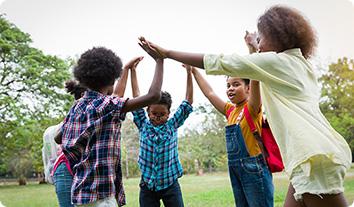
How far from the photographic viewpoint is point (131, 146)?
752 centimetres

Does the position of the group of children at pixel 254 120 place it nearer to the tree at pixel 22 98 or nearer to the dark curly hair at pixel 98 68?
the dark curly hair at pixel 98 68

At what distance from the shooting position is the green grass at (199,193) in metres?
4.84

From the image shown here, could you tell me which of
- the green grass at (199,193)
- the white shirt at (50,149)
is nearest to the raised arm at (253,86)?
the white shirt at (50,149)

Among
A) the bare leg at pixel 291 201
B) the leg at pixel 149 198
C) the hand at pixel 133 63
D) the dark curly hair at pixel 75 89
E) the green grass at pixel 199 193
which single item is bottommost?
the green grass at pixel 199 193

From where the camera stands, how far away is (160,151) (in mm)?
2023

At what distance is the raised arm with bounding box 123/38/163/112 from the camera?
143 cm

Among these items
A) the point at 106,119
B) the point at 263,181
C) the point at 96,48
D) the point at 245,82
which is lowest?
the point at 263,181

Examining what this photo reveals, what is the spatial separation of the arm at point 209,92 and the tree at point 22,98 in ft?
28.6

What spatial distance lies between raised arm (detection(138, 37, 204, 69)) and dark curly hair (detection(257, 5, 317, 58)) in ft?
0.75

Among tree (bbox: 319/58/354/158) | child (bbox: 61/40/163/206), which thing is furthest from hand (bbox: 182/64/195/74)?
tree (bbox: 319/58/354/158)

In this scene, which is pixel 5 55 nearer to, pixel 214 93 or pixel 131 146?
pixel 131 146

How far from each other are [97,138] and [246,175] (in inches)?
24.1

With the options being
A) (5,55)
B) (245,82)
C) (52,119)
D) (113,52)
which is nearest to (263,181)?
(245,82)

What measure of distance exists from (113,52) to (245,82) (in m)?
0.61
